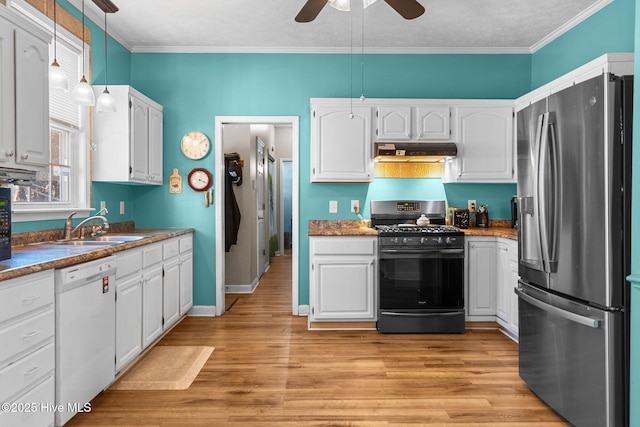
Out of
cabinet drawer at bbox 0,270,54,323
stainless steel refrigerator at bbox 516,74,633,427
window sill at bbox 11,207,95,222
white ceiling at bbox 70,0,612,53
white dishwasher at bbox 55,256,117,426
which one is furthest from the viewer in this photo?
white ceiling at bbox 70,0,612,53

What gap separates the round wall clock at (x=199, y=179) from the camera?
13.9ft

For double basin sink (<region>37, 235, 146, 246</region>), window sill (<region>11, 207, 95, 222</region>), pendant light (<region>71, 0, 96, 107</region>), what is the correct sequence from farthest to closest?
double basin sink (<region>37, 235, 146, 246</region>) → window sill (<region>11, 207, 95, 222</region>) → pendant light (<region>71, 0, 96, 107</region>)

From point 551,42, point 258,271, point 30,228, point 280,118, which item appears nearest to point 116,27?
point 280,118

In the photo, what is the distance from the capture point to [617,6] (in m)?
3.14

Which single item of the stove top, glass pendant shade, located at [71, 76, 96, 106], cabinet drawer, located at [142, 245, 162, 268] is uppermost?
glass pendant shade, located at [71, 76, 96, 106]

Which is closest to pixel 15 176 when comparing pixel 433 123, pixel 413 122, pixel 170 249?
pixel 170 249

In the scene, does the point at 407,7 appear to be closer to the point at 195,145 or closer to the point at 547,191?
the point at 547,191

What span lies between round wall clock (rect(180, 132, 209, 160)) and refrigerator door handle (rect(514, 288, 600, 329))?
3.18 metres

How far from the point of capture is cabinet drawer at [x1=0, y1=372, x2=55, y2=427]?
1.66 meters

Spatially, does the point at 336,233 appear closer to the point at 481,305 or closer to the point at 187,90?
the point at 481,305

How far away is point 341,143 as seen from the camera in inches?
155

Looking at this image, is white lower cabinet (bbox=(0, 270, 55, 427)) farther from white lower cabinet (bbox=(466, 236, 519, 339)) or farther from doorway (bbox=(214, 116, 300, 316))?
white lower cabinet (bbox=(466, 236, 519, 339))

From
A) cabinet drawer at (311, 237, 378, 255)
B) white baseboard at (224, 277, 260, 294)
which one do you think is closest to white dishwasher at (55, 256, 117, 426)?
cabinet drawer at (311, 237, 378, 255)

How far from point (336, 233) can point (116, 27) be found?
2776 mm
